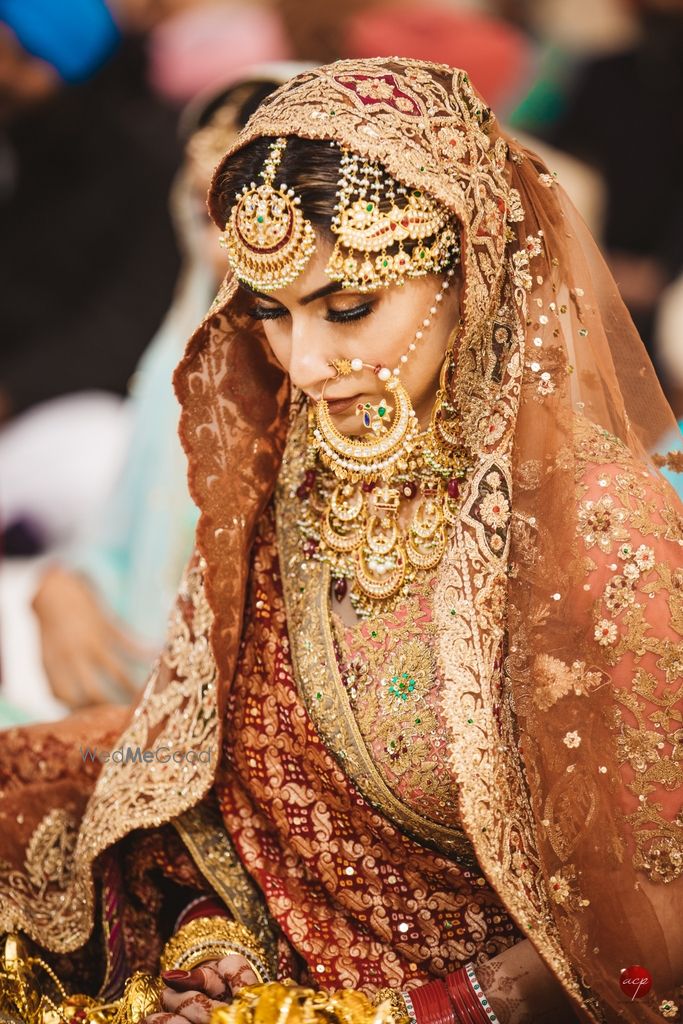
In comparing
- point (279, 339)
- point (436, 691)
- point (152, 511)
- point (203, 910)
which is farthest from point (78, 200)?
point (436, 691)

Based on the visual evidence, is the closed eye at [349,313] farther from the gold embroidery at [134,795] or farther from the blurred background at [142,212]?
the blurred background at [142,212]

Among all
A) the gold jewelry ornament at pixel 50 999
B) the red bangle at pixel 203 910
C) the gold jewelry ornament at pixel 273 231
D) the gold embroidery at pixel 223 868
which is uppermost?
the gold jewelry ornament at pixel 273 231

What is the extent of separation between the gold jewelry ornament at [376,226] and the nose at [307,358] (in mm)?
88

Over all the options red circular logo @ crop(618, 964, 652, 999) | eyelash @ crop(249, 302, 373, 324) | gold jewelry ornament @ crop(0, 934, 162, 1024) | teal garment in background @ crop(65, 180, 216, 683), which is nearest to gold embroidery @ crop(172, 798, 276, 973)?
gold jewelry ornament @ crop(0, 934, 162, 1024)

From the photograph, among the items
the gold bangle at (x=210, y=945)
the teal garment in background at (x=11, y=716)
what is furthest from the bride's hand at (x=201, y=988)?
the teal garment in background at (x=11, y=716)

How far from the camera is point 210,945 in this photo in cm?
187

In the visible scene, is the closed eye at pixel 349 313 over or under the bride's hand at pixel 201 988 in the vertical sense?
over

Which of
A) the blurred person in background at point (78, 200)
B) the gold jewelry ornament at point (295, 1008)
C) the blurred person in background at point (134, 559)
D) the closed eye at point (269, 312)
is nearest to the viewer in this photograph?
the gold jewelry ornament at point (295, 1008)

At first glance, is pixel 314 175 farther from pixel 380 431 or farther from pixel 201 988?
pixel 201 988

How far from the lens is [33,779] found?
209 centimetres

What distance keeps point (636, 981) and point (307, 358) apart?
838mm

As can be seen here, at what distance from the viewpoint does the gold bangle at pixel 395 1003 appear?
5.26ft

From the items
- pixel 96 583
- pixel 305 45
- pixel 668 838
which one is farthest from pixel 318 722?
pixel 305 45

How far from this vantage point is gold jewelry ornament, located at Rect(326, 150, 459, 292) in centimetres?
165
